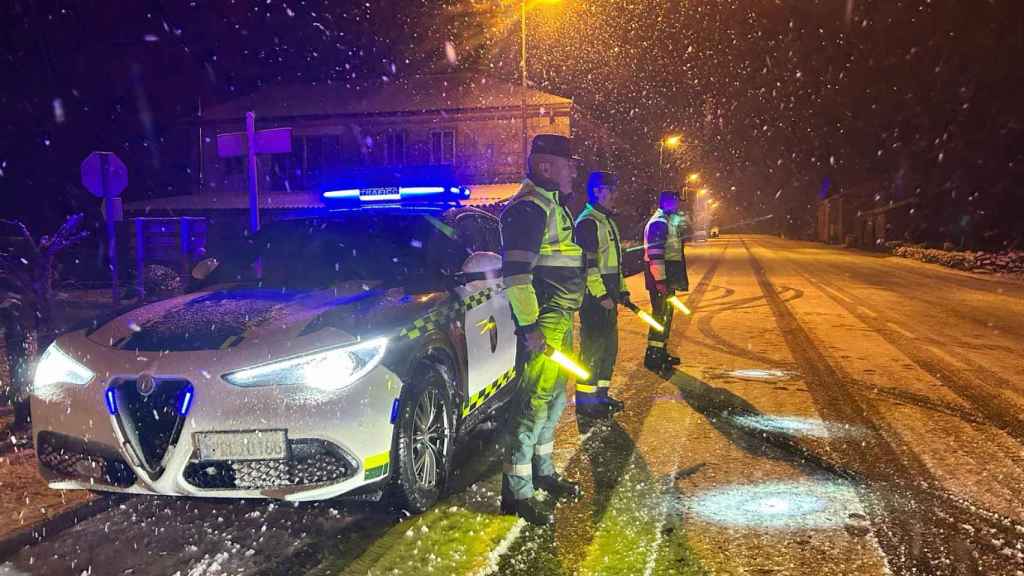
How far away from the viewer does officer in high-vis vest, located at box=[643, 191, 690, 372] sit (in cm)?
730

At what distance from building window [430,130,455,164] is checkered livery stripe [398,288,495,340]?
82.5ft

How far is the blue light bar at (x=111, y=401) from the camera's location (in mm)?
3178

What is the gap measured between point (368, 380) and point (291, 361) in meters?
0.36

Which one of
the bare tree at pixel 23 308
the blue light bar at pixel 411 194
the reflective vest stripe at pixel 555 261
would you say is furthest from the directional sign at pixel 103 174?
the reflective vest stripe at pixel 555 261

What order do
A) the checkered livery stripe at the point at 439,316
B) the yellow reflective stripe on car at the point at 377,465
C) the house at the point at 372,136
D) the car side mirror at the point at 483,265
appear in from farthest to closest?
the house at the point at 372,136
the car side mirror at the point at 483,265
the checkered livery stripe at the point at 439,316
the yellow reflective stripe on car at the point at 377,465

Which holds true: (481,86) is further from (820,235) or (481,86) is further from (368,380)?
(820,235)

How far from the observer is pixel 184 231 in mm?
17344

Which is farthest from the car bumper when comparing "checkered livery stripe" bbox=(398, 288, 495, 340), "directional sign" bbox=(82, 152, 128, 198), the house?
the house

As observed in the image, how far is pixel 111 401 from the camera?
319 cm

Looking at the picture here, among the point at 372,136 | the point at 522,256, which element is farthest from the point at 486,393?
the point at 372,136

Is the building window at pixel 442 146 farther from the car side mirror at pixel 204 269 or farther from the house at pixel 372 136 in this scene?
the car side mirror at pixel 204 269

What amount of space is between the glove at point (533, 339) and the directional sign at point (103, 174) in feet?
27.9

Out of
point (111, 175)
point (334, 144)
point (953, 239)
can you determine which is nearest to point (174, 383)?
point (111, 175)

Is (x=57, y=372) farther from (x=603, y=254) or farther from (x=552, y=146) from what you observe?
(x=603, y=254)
